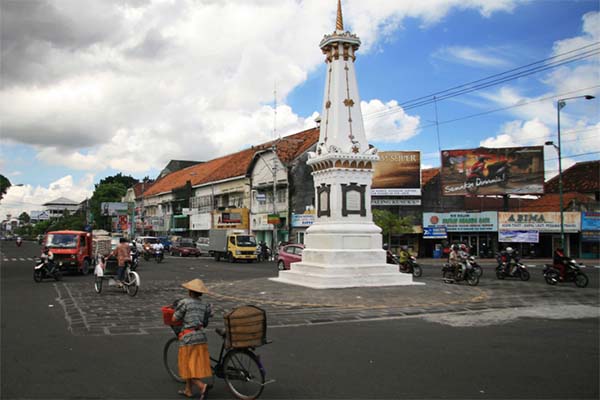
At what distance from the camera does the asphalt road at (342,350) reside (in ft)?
20.4

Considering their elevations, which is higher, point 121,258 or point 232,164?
point 232,164

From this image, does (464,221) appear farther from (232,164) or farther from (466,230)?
(232,164)

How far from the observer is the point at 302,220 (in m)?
44.6

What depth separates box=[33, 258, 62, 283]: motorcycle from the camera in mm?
20706

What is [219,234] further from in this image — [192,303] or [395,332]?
[192,303]

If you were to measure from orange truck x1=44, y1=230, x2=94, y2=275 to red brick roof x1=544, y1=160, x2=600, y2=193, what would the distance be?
42569 mm

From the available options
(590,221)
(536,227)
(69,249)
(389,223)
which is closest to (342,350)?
(69,249)

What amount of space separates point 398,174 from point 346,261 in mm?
30581

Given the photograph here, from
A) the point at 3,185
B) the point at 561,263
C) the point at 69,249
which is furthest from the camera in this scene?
the point at 3,185

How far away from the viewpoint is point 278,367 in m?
7.22

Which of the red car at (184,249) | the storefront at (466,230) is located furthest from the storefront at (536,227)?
the red car at (184,249)

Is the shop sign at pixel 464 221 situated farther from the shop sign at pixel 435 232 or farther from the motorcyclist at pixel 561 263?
the motorcyclist at pixel 561 263

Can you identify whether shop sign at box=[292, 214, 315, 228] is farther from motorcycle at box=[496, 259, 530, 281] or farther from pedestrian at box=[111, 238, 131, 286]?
pedestrian at box=[111, 238, 131, 286]

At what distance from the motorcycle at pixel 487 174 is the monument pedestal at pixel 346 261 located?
96.6ft
